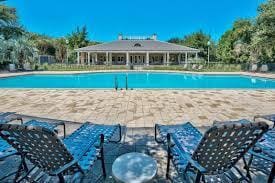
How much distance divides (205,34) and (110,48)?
62.1 feet

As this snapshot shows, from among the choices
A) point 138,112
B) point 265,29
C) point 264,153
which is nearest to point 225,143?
point 264,153

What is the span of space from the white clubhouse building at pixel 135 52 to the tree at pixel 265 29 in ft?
39.4

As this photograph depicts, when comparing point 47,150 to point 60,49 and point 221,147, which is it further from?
point 60,49

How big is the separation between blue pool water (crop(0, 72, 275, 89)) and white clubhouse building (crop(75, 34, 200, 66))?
951 cm

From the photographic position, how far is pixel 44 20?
179 ft

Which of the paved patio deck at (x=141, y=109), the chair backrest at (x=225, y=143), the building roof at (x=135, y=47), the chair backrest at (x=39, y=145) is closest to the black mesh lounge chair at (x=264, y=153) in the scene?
the chair backrest at (x=225, y=143)

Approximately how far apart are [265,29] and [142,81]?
12.5m

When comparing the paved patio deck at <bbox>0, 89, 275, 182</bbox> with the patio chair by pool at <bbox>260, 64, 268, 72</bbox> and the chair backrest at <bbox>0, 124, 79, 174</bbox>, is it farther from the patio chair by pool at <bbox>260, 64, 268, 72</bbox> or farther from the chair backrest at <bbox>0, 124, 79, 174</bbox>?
the patio chair by pool at <bbox>260, 64, 268, 72</bbox>

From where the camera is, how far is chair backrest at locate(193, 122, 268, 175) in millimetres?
1932

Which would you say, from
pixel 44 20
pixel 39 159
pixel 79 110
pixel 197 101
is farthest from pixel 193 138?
pixel 44 20

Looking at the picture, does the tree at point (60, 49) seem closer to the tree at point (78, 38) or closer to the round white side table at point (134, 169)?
the tree at point (78, 38)

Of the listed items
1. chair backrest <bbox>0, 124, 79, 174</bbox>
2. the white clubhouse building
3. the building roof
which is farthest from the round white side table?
the building roof

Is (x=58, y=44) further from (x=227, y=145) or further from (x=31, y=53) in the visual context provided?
(x=227, y=145)

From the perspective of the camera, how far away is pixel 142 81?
21297 mm
